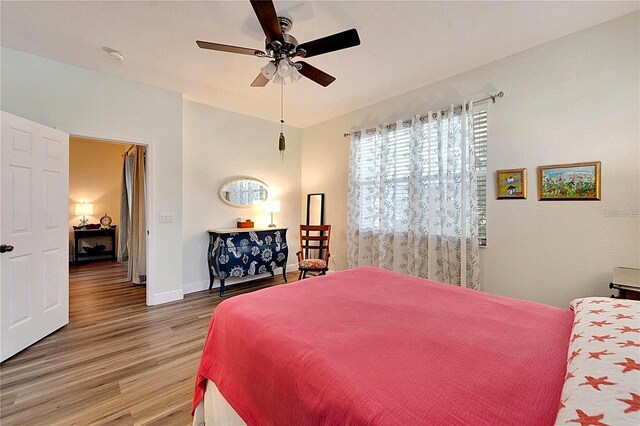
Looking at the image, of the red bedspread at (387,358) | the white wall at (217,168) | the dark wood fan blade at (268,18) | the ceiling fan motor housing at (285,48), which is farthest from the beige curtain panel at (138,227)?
the red bedspread at (387,358)

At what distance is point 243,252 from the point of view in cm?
400

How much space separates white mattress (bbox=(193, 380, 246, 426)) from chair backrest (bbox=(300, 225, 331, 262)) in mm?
2747

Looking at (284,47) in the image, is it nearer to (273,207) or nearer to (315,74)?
(315,74)

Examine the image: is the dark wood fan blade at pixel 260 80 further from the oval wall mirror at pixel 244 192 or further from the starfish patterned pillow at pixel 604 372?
→ the starfish patterned pillow at pixel 604 372

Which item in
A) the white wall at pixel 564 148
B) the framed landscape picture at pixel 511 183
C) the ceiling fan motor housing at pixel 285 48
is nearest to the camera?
the ceiling fan motor housing at pixel 285 48

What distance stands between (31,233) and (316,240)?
3158 millimetres

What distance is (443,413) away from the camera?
71 cm

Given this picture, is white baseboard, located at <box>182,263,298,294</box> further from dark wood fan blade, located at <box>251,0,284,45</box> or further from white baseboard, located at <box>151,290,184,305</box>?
dark wood fan blade, located at <box>251,0,284,45</box>

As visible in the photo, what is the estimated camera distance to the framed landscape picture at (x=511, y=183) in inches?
104

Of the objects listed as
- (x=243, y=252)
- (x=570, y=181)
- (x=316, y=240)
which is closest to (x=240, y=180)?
(x=243, y=252)

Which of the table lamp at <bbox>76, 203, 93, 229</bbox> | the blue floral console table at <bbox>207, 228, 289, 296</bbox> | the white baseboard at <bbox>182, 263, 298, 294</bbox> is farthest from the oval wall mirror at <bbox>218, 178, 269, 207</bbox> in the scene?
the table lamp at <bbox>76, 203, 93, 229</bbox>

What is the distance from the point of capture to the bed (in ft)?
2.33

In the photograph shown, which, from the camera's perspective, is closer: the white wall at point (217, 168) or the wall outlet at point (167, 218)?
the wall outlet at point (167, 218)

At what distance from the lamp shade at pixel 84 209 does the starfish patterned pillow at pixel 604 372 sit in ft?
26.0
